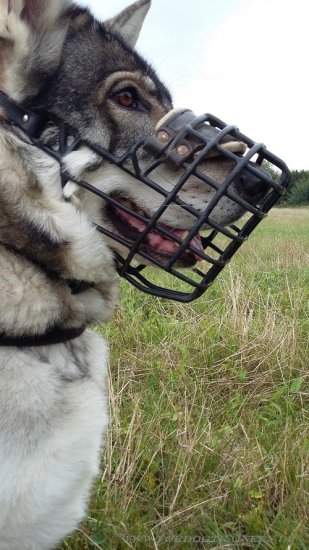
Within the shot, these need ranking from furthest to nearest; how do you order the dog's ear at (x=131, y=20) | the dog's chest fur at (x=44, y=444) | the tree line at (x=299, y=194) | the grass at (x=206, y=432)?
the tree line at (x=299, y=194) < the dog's ear at (x=131, y=20) < the grass at (x=206, y=432) < the dog's chest fur at (x=44, y=444)

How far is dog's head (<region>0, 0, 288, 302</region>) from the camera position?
1.90 metres

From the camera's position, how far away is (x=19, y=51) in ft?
6.32

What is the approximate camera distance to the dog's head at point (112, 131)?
190cm

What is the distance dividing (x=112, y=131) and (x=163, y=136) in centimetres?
20

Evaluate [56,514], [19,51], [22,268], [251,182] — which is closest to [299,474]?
[56,514]

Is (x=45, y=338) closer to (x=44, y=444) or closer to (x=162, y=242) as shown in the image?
(x=44, y=444)

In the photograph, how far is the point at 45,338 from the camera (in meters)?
1.86

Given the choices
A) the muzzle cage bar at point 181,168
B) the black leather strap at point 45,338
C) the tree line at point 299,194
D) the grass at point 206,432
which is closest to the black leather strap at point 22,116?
the muzzle cage bar at point 181,168

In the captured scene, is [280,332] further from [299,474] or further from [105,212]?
[105,212]

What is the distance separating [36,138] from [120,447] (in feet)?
4.72

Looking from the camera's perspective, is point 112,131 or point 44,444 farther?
point 112,131

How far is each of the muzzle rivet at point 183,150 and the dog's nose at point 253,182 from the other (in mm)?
207

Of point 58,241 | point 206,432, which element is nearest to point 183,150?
point 58,241

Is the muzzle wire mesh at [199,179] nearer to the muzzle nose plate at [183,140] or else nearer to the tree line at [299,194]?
the muzzle nose plate at [183,140]
